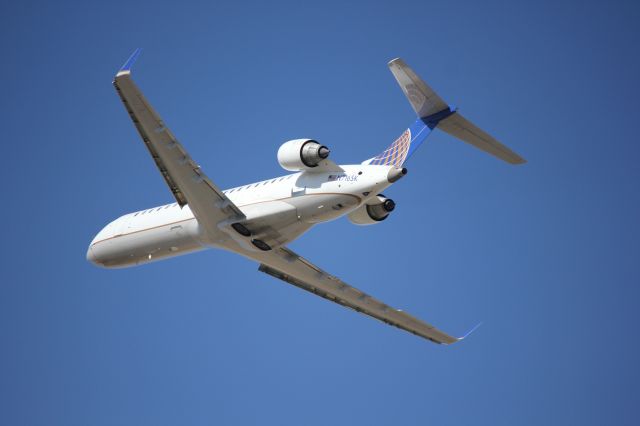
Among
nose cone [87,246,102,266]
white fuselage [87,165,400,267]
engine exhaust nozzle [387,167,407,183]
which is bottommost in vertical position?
engine exhaust nozzle [387,167,407,183]

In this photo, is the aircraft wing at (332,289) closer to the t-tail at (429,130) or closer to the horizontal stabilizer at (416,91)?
the t-tail at (429,130)

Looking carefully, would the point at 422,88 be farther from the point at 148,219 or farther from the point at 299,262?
the point at 148,219

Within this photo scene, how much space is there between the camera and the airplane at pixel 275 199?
27.2 m

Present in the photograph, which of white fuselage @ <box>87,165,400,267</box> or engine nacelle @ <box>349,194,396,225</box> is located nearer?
white fuselage @ <box>87,165,400,267</box>

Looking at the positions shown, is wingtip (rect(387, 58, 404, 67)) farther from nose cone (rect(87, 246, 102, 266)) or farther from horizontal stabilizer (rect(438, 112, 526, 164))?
nose cone (rect(87, 246, 102, 266))

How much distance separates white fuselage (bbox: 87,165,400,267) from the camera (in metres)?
27.5

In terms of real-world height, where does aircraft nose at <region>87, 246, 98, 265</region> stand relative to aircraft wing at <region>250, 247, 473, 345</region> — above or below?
above

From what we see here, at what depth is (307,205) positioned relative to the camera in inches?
1103

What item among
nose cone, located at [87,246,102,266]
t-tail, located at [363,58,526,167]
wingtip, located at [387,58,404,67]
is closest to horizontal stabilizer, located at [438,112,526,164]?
t-tail, located at [363,58,526,167]

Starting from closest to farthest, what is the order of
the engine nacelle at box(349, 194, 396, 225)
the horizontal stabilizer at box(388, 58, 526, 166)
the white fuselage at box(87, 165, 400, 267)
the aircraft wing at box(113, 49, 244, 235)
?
1. the aircraft wing at box(113, 49, 244, 235)
2. the white fuselage at box(87, 165, 400, 267)
3. the horizontal stabilizer at box(388, 58, 526, 166)
4. the engine nacelle at box(349, 194, 396, 225)

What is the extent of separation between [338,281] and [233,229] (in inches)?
206

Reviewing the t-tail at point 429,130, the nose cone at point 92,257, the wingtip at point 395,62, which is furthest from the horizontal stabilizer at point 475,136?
the nose cone at point 92,257

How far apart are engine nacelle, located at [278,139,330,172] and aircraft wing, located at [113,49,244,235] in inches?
88.0

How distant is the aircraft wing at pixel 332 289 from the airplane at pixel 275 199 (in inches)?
1.9
